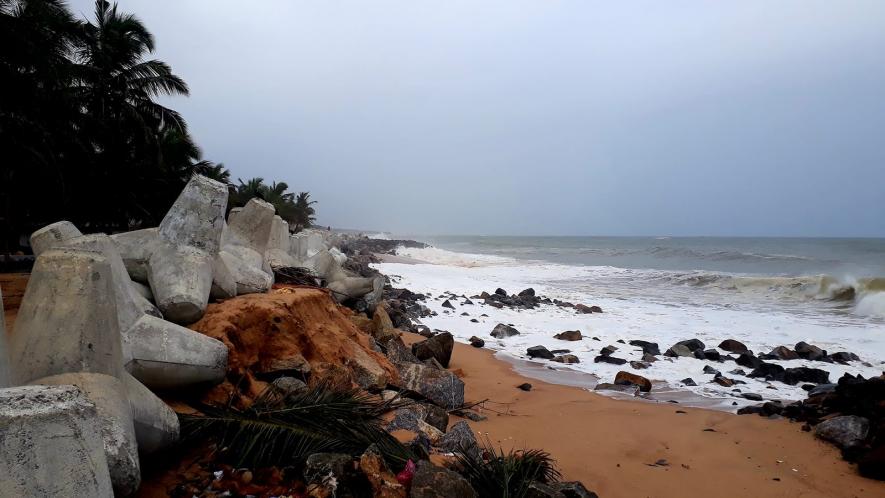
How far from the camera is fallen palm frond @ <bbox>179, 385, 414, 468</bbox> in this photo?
274 centimetres

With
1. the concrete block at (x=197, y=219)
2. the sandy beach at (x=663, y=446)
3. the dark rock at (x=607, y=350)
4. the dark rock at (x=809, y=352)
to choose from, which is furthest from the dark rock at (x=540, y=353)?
the concrete block at (x=197, y=219)

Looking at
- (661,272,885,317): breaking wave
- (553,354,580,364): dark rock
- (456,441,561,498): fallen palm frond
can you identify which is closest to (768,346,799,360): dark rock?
(553,354,580,364): dark rock

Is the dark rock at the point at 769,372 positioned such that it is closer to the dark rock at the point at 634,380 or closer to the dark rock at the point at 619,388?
the dark rock at the point at 634,380

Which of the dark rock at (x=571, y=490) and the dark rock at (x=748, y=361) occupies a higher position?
the dark rock at (x=571, y=490)

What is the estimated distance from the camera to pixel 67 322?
7.82 ft

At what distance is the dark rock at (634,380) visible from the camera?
6.79 meters

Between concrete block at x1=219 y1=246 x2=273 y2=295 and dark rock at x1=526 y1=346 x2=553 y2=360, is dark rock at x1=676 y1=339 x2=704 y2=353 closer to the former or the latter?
dark rock at x1=526 y1=346 x2=553 y2=360

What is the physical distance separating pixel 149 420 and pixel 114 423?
0.39 m

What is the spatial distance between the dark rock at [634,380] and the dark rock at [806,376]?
2141 mm

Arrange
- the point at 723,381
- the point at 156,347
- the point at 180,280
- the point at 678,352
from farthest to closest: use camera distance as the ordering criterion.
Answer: the point at 678,352
the point at 723,381
the point at 180,280
the point at 156,347

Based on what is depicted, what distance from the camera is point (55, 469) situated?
152 centimetres

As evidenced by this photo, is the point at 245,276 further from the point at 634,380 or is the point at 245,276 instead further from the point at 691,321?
the point at 691,321

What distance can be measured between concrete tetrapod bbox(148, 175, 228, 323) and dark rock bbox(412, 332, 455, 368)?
309 cm

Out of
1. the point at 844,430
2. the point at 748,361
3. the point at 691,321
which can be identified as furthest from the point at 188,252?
the point at 691,321
